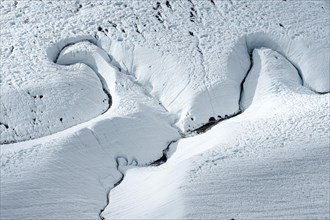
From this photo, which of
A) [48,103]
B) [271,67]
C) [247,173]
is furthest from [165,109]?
[247,173]

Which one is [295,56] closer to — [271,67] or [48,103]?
[271,67]

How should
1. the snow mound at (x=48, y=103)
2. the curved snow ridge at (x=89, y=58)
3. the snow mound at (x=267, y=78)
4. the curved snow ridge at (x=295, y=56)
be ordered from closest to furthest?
the snow mound at (x=48, y=103) → the snow mound at (x=267, y=78) → the curved snow ridge at (x=89, y=58) → the curved snow ridge at (x=295, y=56)

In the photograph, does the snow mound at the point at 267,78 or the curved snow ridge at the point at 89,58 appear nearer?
the snow mound at the point at 267,78

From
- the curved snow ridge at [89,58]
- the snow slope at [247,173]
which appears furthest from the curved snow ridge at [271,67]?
the curved snow ridge at [89,58]

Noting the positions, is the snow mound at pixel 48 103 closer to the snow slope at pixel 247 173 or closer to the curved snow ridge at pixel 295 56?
the snow slope at pixel 247 173

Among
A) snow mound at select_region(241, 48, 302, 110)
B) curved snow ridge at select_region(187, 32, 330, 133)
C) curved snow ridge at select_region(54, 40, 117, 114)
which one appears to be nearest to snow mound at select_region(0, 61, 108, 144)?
curved snow ridge at select_region(54, 40, 117, 114)

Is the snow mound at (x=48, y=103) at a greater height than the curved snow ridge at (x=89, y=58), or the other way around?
the curved snow ridge at (x=89, y=58)

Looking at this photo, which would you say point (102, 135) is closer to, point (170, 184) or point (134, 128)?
point (134, 128)

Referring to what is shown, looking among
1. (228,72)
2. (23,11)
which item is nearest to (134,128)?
(228,72)

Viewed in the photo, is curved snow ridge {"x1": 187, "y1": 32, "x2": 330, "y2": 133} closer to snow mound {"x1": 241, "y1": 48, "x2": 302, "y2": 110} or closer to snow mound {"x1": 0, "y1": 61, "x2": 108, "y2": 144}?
snow mound {"x1": 241, "y1": 48, "x2": 302, "y2": 110}
